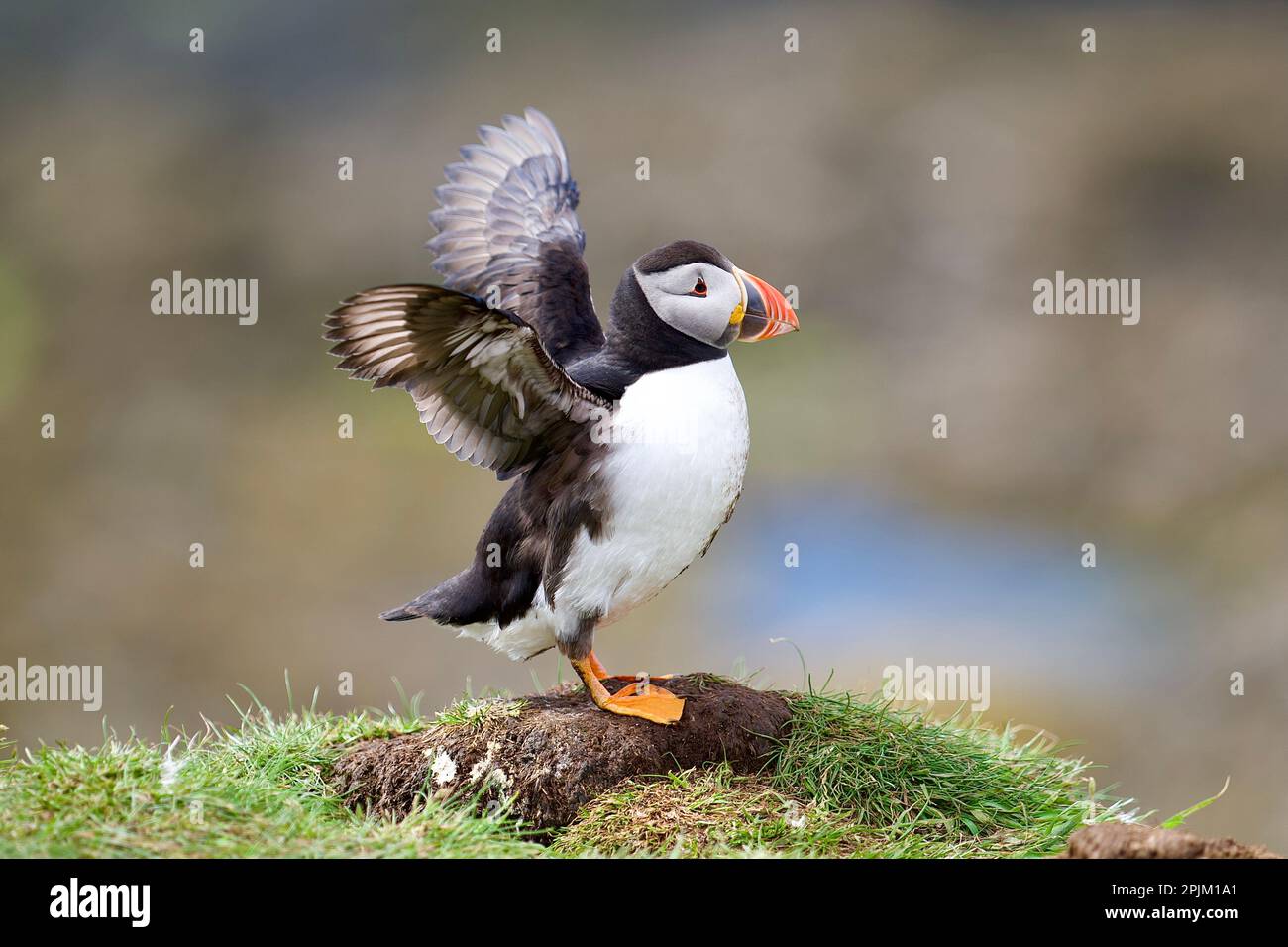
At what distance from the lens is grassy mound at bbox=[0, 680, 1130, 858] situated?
3.09 meters

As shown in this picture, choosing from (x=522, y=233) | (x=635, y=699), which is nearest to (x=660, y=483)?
(x=635, y=699)

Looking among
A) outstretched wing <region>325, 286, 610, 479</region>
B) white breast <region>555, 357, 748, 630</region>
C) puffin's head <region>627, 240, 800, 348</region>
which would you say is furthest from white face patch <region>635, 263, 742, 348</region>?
outstretched wing <region>325, 286, 610, 479</region>

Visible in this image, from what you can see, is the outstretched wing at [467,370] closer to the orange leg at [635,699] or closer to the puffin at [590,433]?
the puffin at [590,433]

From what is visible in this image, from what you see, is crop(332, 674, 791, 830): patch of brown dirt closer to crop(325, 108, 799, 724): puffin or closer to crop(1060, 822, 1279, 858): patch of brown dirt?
crop(325, 108, 799, 724): puffin

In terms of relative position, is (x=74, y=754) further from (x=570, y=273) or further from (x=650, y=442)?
(x=570, y=273)

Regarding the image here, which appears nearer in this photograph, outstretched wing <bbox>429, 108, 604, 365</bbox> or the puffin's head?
the puffin's head

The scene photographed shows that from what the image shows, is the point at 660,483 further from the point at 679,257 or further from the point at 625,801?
the point at 625,801

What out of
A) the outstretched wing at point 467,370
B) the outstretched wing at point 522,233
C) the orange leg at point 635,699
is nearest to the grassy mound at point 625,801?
the orange leg at point 635,699

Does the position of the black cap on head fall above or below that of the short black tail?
above

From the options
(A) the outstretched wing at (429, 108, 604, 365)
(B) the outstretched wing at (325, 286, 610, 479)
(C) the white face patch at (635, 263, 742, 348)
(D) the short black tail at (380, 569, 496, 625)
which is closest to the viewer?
(B) the outstretched wing at (325, 286, 610, 479)

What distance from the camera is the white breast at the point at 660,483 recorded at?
372 cm

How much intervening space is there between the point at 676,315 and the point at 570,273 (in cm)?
91

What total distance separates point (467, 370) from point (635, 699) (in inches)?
45.4
